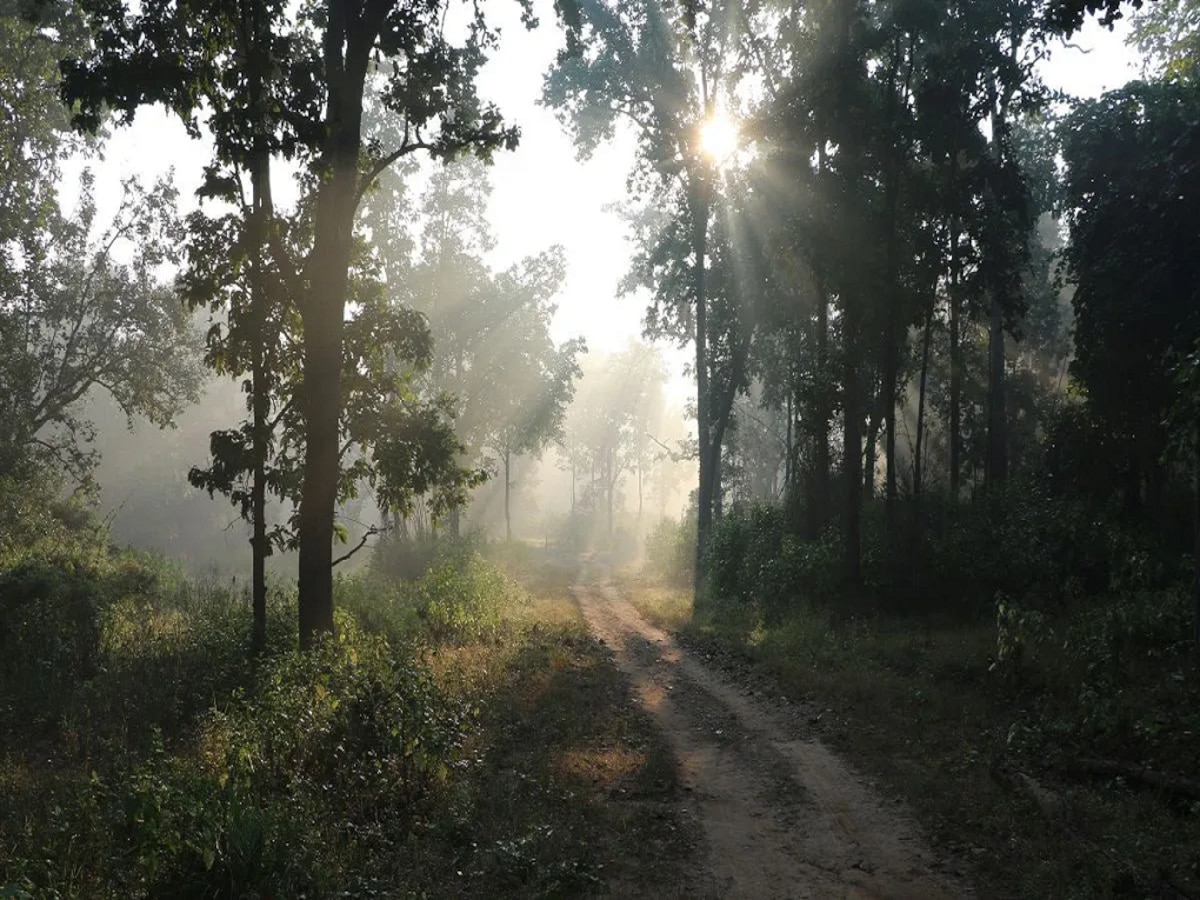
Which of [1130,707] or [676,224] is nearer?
[1130,707]

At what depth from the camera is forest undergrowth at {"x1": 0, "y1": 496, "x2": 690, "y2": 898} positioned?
6.21 metres

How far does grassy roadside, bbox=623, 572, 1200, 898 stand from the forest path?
1.27 ft

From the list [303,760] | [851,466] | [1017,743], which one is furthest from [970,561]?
[303,760]

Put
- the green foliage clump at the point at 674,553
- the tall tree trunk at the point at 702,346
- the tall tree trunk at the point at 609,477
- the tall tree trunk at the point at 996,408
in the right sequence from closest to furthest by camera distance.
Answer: the tall tree trunk at the point at 996,408 → the tall tree trunk at the point at 702,346 → the green foliage clump at the point at 674,553 → the tall tree trunk at the point at 609,477

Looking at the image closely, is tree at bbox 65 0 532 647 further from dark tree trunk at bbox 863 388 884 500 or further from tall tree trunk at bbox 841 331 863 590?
dark tree trunk at bbox 863 388 884 500

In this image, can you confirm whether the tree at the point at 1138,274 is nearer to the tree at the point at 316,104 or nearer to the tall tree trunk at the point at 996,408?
the tall tree trunk at the point at 996,408

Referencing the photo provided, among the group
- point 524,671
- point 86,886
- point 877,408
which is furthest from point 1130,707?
point 877,408

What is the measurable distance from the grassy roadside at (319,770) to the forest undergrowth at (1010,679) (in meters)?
2.89

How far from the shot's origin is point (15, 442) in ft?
77.0

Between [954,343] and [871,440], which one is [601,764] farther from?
[954,343]

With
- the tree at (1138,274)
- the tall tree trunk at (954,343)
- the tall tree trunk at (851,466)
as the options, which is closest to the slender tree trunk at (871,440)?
the tall tree trunk at (954,343)

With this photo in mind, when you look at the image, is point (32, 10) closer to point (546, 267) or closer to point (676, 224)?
point (676, 224)

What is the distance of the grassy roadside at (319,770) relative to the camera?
6.19m

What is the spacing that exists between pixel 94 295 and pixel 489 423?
2163cm
